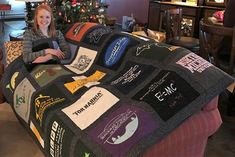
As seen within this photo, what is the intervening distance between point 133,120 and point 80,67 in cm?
115

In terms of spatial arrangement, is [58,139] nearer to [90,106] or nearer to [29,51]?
[90,106]

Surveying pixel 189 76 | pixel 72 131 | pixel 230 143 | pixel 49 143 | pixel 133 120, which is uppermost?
pixel 189 76

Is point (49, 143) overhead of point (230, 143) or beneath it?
overhead

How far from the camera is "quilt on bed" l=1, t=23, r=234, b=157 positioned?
58.4 inches

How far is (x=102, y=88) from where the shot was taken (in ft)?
6.25

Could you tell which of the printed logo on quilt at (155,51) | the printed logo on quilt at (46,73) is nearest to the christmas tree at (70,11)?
the printed logo on quilt at (46,73)

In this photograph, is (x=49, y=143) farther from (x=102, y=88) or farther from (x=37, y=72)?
(x=37, y=72)

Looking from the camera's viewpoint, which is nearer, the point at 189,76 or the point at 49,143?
the point at 189,76

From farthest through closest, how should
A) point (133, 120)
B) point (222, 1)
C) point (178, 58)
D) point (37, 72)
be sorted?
point (222, 1) < point (37, 72) < point (178, 58) < point (133, 120)

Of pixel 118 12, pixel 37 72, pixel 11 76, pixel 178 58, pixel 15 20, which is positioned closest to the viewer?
pixel 178 58

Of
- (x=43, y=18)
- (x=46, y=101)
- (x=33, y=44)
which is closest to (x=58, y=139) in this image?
(x=46, y=101)

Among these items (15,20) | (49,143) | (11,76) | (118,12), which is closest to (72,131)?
(49,143)

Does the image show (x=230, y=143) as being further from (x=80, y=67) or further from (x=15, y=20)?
(x=15, y=20)

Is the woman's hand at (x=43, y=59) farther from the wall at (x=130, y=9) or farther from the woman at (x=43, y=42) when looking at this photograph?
the wall at (x=130, y=9)
